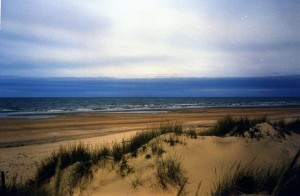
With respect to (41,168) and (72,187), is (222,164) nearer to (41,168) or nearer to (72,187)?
(72,187)

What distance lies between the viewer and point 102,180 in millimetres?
6105

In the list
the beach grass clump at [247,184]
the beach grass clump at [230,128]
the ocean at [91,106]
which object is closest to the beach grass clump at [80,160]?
the beach grass clump at [247,184]

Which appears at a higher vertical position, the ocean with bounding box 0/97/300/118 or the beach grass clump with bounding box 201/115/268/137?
the beach grass clump with bounding box 201/115/268/137

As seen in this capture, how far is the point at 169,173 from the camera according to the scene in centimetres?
589

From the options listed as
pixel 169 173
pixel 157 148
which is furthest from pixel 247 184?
pixel 157 148

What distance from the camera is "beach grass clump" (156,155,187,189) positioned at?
5828mm

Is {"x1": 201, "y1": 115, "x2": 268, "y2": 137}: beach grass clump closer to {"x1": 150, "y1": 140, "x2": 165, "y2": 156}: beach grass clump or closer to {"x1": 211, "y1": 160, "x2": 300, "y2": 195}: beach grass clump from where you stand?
{"x1": 150, "y1": 140, "x2": 165, "y2": 156}: beach grass clump

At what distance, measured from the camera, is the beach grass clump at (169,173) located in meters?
5.83

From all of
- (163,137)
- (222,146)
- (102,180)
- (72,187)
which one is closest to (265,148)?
(222,146)

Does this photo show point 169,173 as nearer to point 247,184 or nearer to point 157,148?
point 157,148

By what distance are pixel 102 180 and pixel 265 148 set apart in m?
3.63

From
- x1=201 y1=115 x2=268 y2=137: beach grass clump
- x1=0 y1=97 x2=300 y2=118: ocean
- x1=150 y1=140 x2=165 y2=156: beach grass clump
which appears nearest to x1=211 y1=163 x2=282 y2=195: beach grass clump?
x1=150 y1=140 x2=165 y2=156: beach grass clump

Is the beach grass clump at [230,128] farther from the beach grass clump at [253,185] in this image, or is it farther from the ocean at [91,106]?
the ocean at [91,106]

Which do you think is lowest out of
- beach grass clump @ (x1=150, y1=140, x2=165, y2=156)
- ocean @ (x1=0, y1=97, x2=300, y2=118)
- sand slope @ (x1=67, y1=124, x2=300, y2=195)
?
ocean @ (x1=0, y1=97, x2=300, y2=118)
